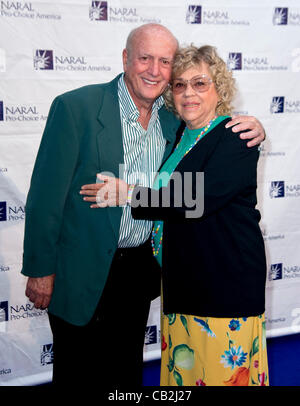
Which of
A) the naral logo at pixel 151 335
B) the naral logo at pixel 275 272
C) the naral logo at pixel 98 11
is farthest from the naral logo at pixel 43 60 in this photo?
the naral logo at pixel 275 272

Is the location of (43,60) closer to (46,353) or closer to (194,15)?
(194,15)

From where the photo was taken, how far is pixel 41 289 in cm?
200

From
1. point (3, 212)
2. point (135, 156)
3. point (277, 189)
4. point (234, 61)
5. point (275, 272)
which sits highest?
point (234, 61)

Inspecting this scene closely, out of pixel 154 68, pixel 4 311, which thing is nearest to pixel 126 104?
pixel 154 68

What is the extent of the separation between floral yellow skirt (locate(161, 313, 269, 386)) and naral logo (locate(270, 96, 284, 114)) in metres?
2.11

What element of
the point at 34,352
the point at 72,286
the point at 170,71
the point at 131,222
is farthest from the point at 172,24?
the point at 34,352

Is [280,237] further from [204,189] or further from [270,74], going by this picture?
[204,189]

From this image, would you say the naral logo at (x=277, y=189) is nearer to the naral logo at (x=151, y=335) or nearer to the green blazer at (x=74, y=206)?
the naral logo at (x=151, y=335)

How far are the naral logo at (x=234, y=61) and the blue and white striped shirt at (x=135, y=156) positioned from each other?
61.8 inches

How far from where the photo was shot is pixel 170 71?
209 centimetres

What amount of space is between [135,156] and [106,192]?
257 millimetres

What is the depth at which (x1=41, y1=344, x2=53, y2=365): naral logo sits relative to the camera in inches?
131

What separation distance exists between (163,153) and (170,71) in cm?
40

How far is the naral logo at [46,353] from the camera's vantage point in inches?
131
